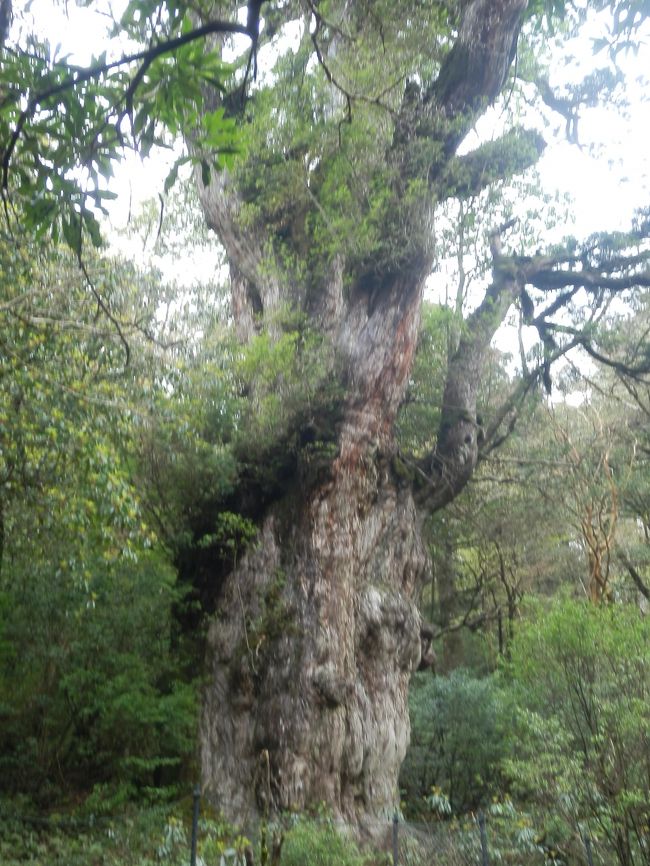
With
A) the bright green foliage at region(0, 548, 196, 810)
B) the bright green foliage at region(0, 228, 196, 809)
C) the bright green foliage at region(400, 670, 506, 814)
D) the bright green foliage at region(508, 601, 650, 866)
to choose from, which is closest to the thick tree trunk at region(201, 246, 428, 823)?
the bright green foliage at region(0, 548, 196, 810)

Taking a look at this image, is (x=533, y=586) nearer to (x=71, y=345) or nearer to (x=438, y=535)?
(x=438, y=535)

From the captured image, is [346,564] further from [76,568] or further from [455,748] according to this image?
[455,748]

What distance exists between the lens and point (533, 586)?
20.4 meters

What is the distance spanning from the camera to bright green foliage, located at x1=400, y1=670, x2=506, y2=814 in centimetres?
1302

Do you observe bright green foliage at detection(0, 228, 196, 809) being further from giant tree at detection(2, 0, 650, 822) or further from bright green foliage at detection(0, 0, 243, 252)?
bright green foliage at detection(0, 0, 243, 252)

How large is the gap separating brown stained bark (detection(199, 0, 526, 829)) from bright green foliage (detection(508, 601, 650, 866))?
1768 mm

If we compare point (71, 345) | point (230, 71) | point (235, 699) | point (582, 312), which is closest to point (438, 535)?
point (582, 312)

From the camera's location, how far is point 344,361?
34.2ft

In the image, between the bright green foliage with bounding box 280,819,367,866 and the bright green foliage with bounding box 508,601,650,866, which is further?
the bright green foliage with bounding box 508,601,650,866

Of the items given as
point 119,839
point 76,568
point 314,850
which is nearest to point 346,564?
point 76,568

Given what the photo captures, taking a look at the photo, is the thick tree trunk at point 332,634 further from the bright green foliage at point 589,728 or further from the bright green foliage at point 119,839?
the bright green foliage at point 589,728

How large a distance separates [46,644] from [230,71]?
6.95 metres

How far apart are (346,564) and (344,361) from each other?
2.80 meters

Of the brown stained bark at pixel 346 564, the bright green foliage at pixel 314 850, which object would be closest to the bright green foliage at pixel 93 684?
the brown stained bark at pixel 346 564
